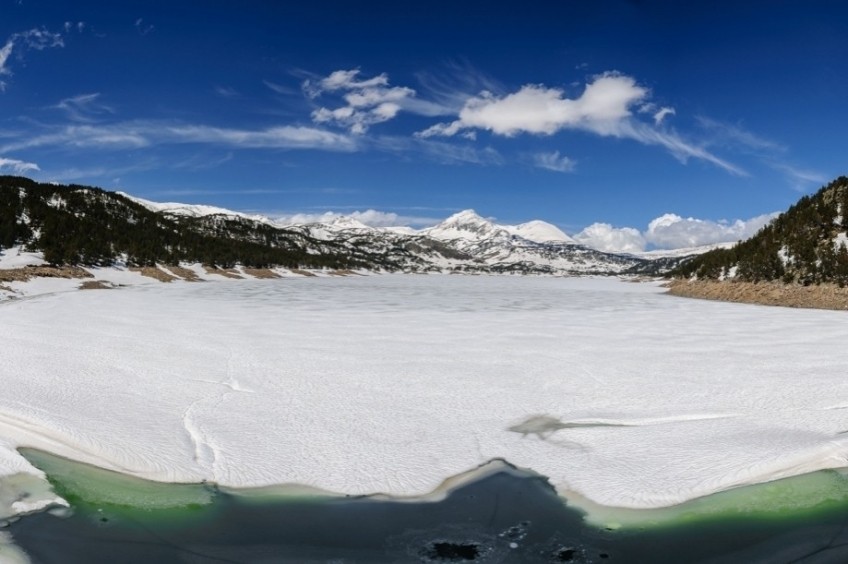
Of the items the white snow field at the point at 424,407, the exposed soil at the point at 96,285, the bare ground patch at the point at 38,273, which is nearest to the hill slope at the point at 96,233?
the bare ground patch at the point at 38,273

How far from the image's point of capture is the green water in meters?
5.61

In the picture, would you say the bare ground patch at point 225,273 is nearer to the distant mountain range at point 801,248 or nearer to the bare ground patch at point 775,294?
the bare ground patch at point 775,294

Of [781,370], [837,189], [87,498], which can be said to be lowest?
[87,498]

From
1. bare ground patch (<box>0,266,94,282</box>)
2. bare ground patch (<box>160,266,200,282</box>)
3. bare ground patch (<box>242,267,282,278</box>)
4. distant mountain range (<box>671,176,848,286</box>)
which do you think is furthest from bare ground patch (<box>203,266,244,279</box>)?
distant mountain range (<box>671,176,848,286</box>)

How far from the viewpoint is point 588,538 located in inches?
237

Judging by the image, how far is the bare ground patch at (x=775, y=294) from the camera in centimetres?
3353

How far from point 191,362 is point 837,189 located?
52.8 m

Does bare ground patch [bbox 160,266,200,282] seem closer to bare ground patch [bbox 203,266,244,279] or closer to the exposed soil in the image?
bare ground patch [bbox 203,266,244,279]

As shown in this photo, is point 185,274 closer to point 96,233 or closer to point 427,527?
point 96,233

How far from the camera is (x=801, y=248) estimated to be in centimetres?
4012

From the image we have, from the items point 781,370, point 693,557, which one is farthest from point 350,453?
point 781,370

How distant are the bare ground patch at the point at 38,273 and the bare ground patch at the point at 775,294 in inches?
2211

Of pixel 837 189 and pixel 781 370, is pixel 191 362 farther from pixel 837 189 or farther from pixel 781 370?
pixel 837 189

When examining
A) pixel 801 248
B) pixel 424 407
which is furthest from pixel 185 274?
pixel 424 407
